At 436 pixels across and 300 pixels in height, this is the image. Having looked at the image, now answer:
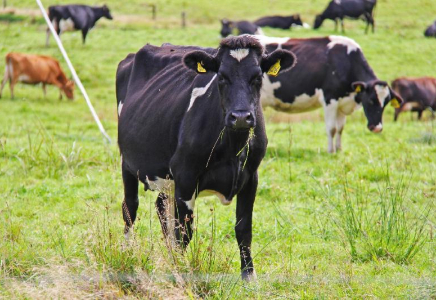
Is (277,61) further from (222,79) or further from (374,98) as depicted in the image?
(374,98)

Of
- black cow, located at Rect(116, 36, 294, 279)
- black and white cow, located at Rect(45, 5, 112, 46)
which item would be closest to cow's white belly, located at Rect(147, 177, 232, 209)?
black cow, located at Rect(116, 36, 294, 279)

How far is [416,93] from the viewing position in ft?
64.3

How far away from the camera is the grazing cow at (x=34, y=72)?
67.6ft

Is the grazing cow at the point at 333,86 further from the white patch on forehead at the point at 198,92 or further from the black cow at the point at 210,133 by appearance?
the white patch on forehead at the point at 198,92

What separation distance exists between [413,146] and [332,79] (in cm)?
190

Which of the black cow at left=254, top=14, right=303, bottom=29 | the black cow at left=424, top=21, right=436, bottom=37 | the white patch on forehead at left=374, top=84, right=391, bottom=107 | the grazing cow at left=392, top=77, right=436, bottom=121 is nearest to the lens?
the white patch on forehead at left=374, top=84, right=391, bottom=107

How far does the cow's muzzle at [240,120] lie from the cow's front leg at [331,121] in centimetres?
728

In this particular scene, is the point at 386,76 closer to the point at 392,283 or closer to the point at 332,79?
the point at 332,79

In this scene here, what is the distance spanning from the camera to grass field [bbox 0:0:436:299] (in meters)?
4.92

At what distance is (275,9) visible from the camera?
46469 mm

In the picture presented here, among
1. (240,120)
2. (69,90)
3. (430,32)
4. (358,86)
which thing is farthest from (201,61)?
(430,32)

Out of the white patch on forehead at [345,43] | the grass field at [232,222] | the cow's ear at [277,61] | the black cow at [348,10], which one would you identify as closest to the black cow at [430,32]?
the black cow at [348,10]

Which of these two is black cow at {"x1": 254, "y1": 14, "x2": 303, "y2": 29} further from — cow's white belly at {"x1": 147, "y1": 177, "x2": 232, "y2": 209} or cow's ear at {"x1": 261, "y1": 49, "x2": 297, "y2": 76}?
cow's ear at {"x1": 261, "y1": 49, "x2": 297, "y2": 76}

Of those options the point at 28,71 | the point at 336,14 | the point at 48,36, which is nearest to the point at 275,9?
the point at 336,14
